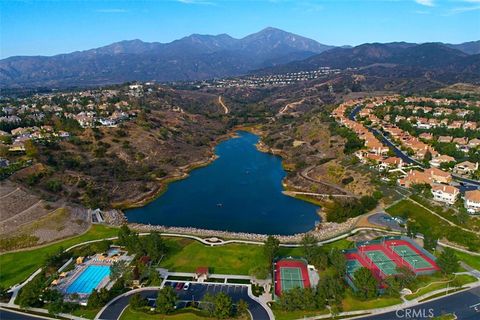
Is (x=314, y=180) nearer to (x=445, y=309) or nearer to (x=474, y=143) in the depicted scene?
(x=474, y=143)

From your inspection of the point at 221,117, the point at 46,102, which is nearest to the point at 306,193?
the point at 221,117

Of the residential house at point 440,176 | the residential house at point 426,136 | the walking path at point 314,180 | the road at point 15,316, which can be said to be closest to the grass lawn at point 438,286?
the residential house at point 440,176

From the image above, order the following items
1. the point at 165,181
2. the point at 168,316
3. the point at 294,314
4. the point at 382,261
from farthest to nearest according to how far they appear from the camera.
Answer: the point at 165,181
the point at 382,261
the point at 294,314
the point at 168,316

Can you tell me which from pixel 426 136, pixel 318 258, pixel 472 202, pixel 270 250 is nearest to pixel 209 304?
pixel 270 250

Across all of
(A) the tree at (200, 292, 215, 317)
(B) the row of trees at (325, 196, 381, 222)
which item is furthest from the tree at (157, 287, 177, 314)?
(B) the row of trees at (325, 196, 381, 222)

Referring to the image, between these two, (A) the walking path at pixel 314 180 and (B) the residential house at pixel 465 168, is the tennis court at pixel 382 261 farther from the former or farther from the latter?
(B) the residential house at pixel 465 168
